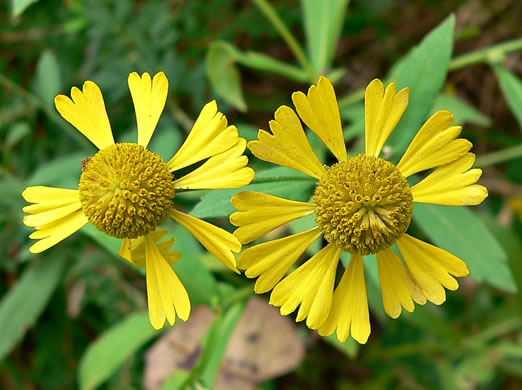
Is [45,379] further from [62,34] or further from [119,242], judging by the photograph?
[62,34]

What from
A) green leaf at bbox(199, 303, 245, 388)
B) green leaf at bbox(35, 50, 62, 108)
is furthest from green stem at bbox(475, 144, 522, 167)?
green leaf at bbox(35, 50, 62, 108)

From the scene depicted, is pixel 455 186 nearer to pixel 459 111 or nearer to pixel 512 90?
pixel 512 90

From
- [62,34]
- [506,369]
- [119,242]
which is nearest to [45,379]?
[119,242]

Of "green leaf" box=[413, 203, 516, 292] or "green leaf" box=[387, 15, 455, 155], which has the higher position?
"green leaf" box=[387, 15, 455, 155]


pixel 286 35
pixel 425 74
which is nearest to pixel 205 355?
pixel 425 74

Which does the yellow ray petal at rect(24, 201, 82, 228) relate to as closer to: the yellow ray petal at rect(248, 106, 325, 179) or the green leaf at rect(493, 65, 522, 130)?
the yellow ray petal at rect(248, 106, 325, 179)

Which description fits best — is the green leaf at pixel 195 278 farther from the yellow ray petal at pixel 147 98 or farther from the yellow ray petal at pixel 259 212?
the yellow ray petal at pixel 259 212
